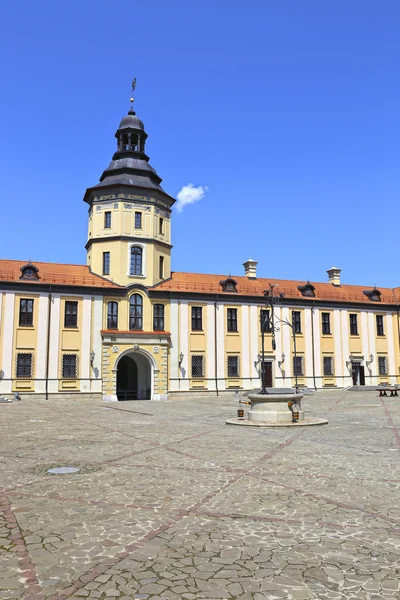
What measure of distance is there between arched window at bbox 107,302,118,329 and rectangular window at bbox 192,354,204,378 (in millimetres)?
6998

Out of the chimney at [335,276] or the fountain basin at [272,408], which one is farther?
the chimney at [335,276]

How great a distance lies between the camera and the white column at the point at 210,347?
39.5 m

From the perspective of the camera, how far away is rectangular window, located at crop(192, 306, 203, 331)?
131ft

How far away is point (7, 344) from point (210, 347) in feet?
51.1

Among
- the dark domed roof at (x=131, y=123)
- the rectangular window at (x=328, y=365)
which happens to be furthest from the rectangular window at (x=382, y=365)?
the dark domed roof at (x=131, y=123)

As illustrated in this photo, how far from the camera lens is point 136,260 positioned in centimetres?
3909

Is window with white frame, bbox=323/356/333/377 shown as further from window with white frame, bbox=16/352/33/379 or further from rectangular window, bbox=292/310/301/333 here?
window with white frame, bbox=16/352/33/379

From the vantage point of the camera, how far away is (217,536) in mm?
5992

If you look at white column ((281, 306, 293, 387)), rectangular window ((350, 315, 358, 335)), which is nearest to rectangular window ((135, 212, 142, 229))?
white column ((281, 306, 293, 387))

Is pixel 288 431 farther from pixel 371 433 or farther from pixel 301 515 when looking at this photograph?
pixel 301 515

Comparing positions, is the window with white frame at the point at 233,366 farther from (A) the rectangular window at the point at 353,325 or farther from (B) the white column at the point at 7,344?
(B) the white column at the point at 7,344

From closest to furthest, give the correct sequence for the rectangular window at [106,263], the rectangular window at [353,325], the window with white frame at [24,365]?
the window with white frame at [24,365], the rectangular window at [106,263], the rectangular window at [353,325]

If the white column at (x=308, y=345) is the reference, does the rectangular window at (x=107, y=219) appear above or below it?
above

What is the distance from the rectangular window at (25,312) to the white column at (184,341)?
11.5 metres
